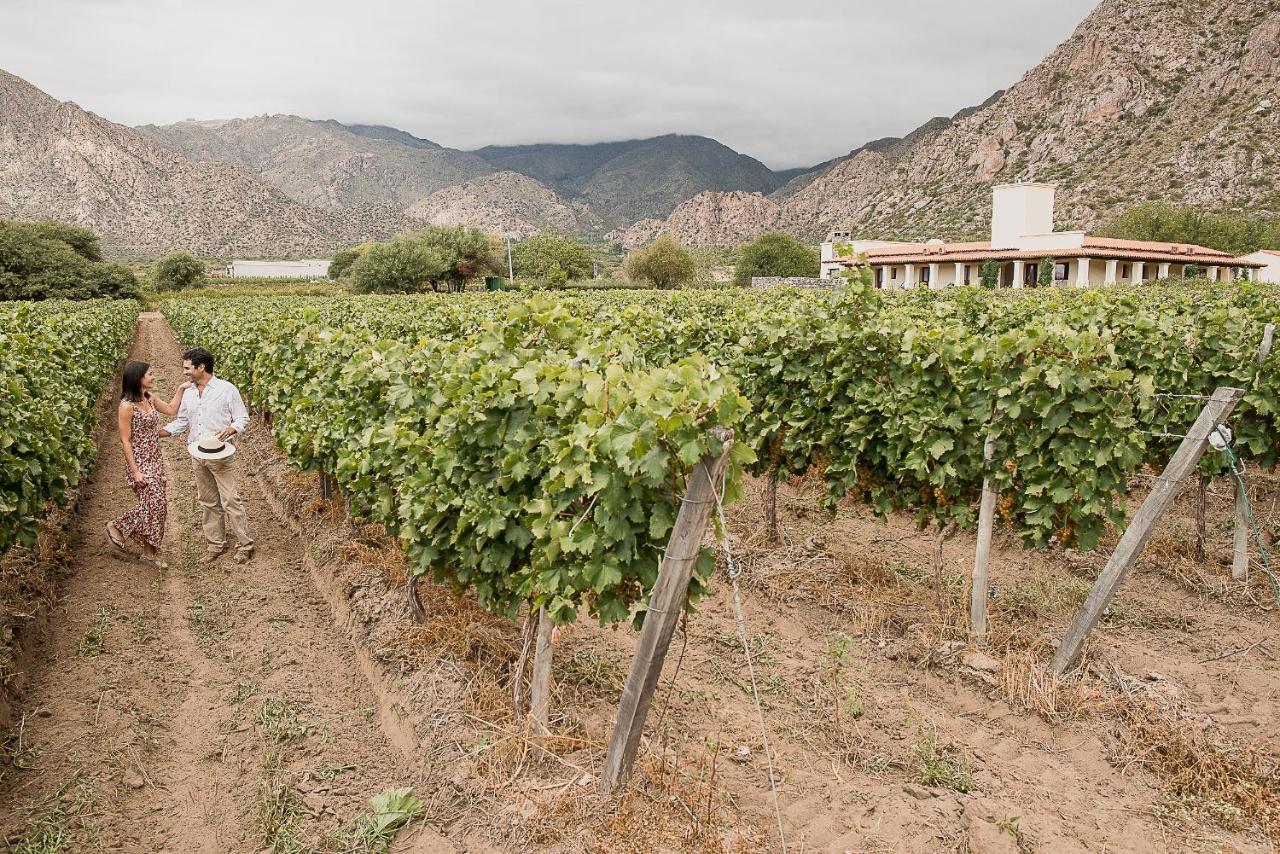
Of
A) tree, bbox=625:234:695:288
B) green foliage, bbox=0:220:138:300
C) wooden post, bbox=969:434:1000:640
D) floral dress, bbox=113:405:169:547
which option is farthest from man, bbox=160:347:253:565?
tree, bbox=625:234:695:288

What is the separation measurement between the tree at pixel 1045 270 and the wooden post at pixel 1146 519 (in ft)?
146

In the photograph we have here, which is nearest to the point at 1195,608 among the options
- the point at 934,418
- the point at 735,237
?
the point at 934,418

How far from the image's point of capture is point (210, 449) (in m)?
7.12

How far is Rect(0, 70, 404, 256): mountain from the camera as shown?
10938 centimetres

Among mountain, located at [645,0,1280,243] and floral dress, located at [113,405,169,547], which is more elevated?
mountain, located at [645,0,1280,243]

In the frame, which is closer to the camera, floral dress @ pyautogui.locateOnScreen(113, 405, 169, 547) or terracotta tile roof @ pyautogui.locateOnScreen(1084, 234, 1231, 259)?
floral dress @ pyautogui.locateOnScreen(113, 405, 169, 547)

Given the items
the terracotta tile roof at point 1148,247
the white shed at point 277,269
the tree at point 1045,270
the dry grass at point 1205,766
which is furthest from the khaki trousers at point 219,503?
the white shed at point 277,269

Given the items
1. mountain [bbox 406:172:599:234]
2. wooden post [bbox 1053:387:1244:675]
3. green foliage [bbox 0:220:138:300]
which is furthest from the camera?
mountain [bbox 406:172:599:234]

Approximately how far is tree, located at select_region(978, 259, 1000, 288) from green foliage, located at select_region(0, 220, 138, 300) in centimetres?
6106

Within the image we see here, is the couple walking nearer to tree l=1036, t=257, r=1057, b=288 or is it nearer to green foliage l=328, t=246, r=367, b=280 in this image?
tree l=1036, t=257, r=1057, b=288

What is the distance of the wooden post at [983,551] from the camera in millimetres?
5480

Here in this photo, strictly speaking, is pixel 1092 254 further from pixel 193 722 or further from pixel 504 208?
pixel 504 208

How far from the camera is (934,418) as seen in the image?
570 centimetres

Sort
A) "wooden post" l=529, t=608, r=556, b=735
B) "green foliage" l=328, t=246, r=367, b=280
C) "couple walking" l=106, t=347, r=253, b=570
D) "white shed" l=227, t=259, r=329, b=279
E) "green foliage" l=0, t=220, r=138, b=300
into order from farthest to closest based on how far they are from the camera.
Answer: "green foliage" l=328, t=246, r=367, b=280 < "white shed" l=227, t=259, r=329, b=279 < "green foliage" l=0, t=220, r=138, b=300 < "couple walking" l=106, t=347, r=253, b=570 < "wooden post" l=529, t=608, r=556, b=735
